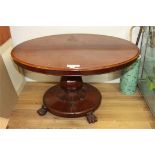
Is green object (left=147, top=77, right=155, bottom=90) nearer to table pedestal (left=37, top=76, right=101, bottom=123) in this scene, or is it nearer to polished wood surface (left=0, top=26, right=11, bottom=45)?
table pedestal (left=37, top=76, right=101, bottom=123)

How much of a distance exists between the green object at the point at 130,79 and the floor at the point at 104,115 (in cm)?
6

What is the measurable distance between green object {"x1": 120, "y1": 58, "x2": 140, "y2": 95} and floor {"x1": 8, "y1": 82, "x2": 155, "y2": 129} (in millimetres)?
57

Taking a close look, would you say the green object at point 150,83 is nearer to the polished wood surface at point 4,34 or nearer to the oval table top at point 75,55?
the oval table top at point 75,55

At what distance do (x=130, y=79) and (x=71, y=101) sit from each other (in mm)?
616

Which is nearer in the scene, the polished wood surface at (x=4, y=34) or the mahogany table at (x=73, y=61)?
the mahogany table at (x=73, y=61)

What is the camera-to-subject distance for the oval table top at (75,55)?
3.88ft

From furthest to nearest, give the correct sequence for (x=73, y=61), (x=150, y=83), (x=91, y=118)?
1. (x=150, y=83)
2. (x=91, y=118)
3. (x=73, y=61)

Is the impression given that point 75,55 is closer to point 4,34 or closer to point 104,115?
point 104,115

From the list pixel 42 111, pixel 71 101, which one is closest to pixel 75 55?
pixel 71 101

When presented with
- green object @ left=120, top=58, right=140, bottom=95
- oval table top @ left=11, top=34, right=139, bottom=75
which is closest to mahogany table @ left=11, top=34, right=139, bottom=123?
oval table top @ left=11, top=34, right=139, bottom=75

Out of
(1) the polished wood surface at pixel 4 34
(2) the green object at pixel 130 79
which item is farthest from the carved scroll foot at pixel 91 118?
(1) the polished wood surface at pixel 4 34

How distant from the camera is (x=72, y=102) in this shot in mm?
1695

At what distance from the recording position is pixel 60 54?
1.35 metres

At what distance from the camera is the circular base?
1626 millimetres
